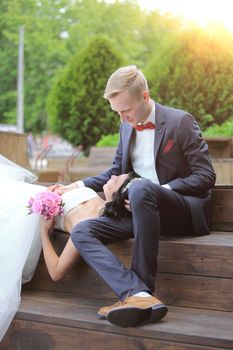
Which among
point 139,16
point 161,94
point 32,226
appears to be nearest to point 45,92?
point 139,16

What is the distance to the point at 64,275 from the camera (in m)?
3.21

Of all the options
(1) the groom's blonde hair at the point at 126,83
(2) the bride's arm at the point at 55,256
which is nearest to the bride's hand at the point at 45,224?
(2) the bride's arm at the point at 55,256

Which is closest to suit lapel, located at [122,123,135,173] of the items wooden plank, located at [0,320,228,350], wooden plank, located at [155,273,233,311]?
wooden plank, located at [155,273,233,311]

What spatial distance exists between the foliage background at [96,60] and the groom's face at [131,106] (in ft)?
12.9

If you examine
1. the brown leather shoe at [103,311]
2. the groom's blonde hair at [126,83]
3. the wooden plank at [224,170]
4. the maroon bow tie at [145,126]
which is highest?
the groom's blonde hair at [126,83]

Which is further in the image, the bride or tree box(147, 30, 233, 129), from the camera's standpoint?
tree box(147, 30, 233, 129)

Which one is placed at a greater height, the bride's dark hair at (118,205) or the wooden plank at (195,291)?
the bride's dark hair at (118,205)

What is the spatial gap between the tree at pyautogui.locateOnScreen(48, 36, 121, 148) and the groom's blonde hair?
627cm

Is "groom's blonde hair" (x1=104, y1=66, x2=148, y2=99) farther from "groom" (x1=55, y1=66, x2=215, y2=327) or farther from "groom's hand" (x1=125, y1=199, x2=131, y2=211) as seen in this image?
"groom's hand" (x1=125, y1=199, x2=131, y2=211)

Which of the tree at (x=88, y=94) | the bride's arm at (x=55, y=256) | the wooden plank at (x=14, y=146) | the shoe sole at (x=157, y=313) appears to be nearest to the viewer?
the shoe sole at (x=157, y=313)

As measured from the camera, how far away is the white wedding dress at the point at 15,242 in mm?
3070

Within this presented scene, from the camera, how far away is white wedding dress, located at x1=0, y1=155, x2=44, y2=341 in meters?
3.07

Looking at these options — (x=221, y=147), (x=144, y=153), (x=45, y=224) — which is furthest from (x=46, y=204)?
(x=221, y=147)

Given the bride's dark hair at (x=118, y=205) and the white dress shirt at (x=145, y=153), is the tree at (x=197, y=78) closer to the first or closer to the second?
the white dress shirt at (x=145, y=153)
